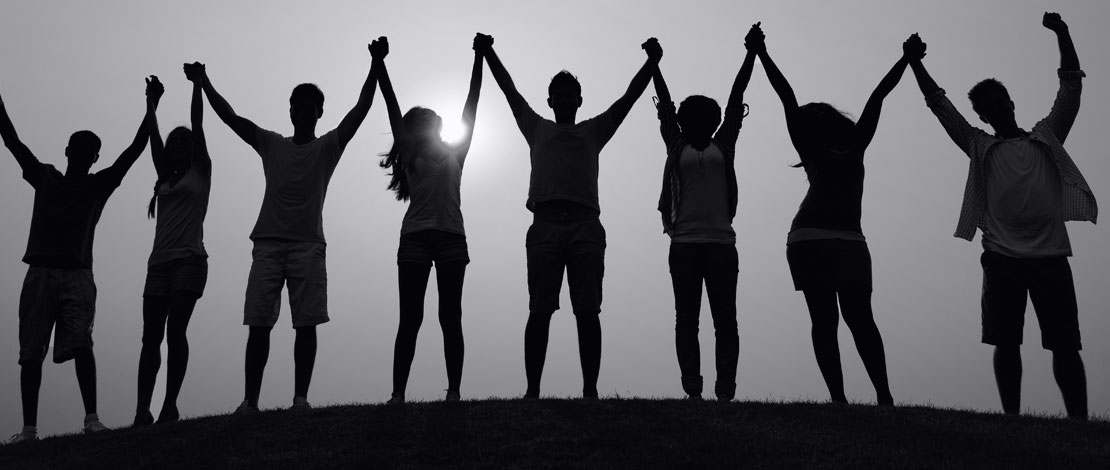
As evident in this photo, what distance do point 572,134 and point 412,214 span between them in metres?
1.78

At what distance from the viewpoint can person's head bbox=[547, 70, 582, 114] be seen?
8805 mm

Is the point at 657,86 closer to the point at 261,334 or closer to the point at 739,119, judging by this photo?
the point at 739,119

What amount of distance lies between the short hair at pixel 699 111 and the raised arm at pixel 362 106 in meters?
3.13

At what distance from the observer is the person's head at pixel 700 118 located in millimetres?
8586

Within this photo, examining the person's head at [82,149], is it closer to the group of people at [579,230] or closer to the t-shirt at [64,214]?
the t-shirt at [64,214]

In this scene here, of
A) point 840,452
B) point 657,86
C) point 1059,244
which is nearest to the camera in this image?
point 840,452

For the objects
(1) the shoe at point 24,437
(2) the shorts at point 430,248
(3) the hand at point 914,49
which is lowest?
(1) the shoe at point 24,437

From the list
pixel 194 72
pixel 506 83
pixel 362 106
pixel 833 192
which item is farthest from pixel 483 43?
pixel 833 192

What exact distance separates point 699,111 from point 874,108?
1647 millimetres

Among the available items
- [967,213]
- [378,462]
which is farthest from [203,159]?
[967,213]

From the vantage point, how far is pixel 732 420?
6.86 meters

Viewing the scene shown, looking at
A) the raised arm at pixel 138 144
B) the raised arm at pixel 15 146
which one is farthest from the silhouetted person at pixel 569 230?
the raised arm at pixel 15 146

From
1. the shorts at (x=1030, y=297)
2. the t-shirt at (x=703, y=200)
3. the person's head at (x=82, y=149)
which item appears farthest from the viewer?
the person's head at (x=82, y=149)

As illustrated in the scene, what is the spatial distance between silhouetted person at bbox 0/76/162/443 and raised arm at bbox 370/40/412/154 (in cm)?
275
